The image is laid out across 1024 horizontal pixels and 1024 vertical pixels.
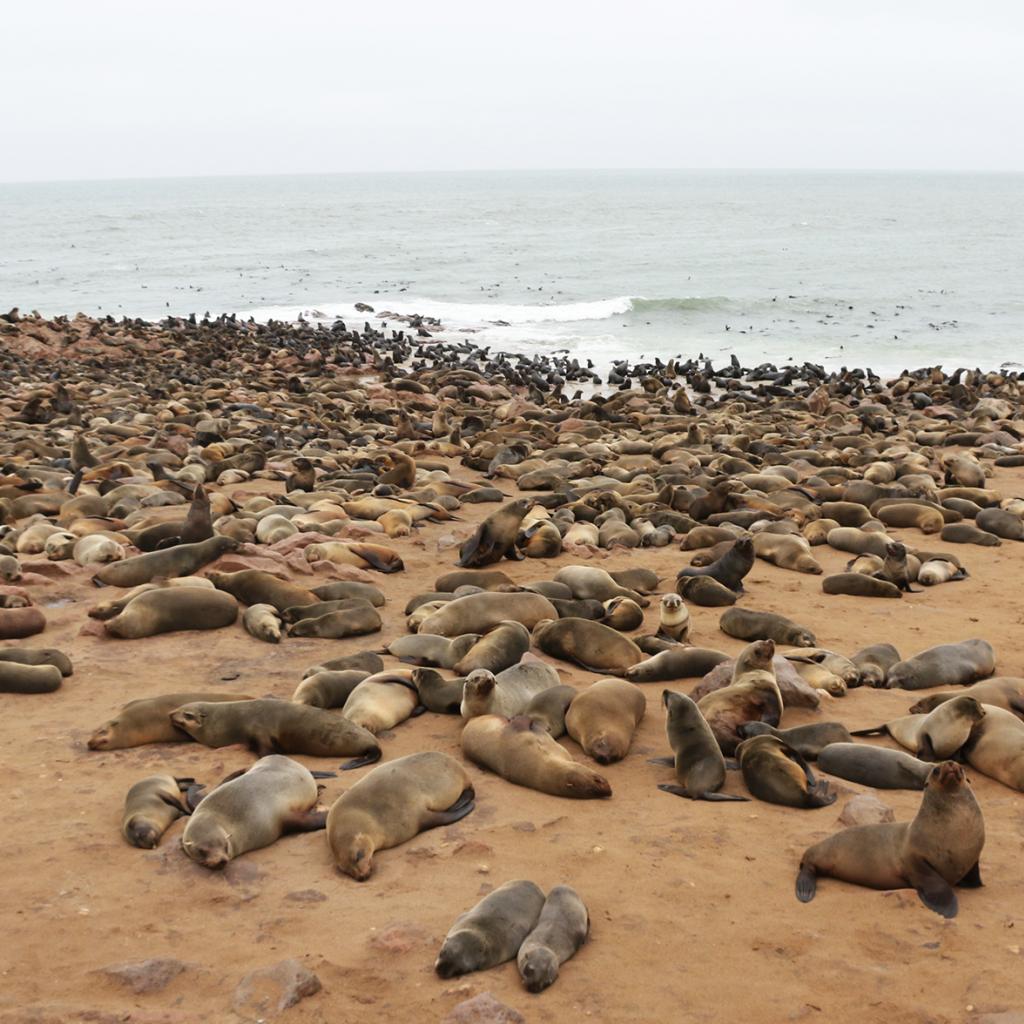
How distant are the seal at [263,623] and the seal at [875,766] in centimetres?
327

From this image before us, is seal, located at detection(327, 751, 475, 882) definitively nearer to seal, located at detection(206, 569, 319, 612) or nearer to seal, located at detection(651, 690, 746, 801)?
→ seal, located at detection(651, 690, 746, 801)

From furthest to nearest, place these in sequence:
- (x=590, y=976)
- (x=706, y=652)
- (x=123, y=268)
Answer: (x=123, y=268), (x=706, y=652), (x=590, y=976)

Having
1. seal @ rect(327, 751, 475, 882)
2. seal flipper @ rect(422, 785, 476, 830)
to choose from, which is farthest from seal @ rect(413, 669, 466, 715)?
seal flipper @ rect(422, 785, 476, 830)

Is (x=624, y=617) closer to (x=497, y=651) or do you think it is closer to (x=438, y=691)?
(x=497, y=651)

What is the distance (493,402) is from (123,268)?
111 ft

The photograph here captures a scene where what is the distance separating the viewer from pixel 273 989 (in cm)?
329

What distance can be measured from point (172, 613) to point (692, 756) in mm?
3428

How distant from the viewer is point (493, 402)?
1845 centimetres

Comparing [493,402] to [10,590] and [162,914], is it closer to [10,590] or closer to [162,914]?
[10,590]

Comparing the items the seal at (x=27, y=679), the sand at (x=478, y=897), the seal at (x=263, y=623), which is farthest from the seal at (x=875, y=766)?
the seal at (x=27, y=679)

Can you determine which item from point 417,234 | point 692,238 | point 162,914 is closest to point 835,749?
point 162,914

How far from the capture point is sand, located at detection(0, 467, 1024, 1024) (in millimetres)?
3289

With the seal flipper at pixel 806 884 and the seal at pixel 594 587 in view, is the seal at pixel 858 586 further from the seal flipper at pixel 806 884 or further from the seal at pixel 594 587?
the seal flipper at pixel 806 884

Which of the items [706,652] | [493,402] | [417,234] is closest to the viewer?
[706,652]
